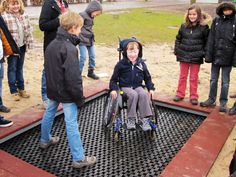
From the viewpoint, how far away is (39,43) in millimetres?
9117

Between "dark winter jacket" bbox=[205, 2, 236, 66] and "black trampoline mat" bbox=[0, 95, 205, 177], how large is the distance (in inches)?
34.0

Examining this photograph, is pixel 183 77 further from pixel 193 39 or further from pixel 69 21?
pixel 69 21

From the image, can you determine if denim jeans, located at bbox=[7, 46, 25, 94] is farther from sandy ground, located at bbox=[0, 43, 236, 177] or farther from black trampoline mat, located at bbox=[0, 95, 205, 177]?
black trampoline mat, located at bbox=[0, 95, 205, 177]

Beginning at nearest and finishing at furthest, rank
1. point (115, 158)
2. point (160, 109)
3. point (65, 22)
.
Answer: point (65, 22) < point (115, 158) < point (160, 109)

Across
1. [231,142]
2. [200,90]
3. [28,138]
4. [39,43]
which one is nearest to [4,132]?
[28,138]

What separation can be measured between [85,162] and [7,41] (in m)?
1.93

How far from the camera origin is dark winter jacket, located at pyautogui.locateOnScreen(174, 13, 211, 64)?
14.6 feet

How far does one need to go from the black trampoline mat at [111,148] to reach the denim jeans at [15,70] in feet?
3.28

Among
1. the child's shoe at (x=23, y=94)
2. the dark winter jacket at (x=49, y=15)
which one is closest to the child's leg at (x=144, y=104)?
the dark winter jacket at (x=49, y=15)

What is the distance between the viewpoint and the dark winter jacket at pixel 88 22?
17.7ft

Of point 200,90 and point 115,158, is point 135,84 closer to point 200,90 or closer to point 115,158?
point 115,158

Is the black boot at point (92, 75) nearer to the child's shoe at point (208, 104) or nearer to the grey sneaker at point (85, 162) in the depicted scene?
the child's shoe at point (208, 104)

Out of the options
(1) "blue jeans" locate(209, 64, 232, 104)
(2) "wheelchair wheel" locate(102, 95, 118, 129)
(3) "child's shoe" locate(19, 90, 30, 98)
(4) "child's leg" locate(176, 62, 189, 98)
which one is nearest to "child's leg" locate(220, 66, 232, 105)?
(1) "blue jeans" locate(209, 64, 232, 104)

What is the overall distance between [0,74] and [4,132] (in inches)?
36.4
